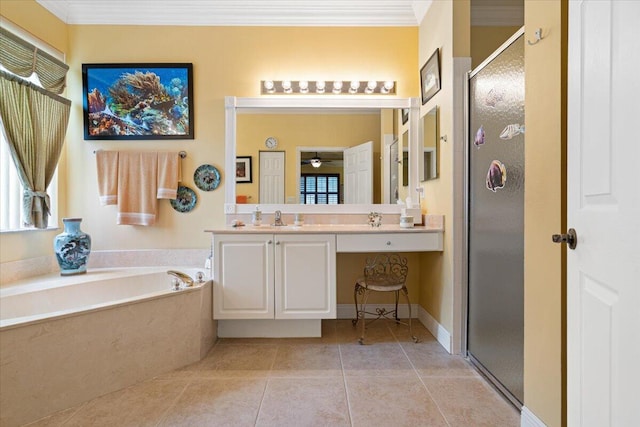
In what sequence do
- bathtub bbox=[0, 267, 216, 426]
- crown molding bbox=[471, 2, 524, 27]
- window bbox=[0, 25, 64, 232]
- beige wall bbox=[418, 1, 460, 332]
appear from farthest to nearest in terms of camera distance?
1. crown molding bbox=[471, 2, 524, 27]
2. window bbox=[0, 25, 64, 232]
3. beige wall bbox=[418, 1, 460, 332]
4. bathtub bbox=[0, 267, 216, 426]

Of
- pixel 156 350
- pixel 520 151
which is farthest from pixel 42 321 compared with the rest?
pixel 520 151

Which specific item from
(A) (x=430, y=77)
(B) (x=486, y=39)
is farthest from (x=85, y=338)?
(B) (x=486, y=39)

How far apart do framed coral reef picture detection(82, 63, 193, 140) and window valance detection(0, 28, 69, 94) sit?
7.2 inches

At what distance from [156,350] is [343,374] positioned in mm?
1139

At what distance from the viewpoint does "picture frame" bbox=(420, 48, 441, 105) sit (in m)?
2.44

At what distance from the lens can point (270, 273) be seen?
239 centimetres

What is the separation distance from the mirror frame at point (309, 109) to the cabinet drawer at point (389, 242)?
1.79ft

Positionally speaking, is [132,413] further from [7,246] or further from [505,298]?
[505,298]

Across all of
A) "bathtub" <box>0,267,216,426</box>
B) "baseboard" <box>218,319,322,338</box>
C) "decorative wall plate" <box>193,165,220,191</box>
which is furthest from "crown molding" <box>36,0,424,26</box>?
"baseboard" <box>218,319,322,338</box>

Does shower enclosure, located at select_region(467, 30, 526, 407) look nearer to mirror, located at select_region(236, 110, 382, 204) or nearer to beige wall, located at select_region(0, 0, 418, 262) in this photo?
mirror, located at select_region(236, 110, 382, 204)

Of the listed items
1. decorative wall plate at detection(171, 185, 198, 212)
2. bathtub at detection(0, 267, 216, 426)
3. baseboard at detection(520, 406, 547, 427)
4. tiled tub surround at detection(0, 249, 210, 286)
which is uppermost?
decorative wall plate at detection(171, 185, 198, 212)

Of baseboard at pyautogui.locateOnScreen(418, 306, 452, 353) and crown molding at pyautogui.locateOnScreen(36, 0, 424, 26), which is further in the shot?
crown molding at pyautogui.locateOnScreen(36, 0, 424, 26)
